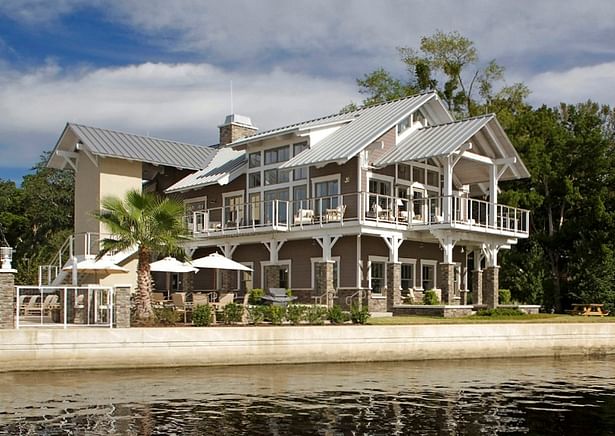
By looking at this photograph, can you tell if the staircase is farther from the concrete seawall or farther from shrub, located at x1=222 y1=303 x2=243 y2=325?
the concrete seawall

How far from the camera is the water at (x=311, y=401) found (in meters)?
15.2

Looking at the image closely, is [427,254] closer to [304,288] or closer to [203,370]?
[304,288]

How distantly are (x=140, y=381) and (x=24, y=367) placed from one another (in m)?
3.49

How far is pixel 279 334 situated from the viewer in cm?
2462

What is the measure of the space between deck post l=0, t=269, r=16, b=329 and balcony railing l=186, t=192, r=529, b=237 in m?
14.5

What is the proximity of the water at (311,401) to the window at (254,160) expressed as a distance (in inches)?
697

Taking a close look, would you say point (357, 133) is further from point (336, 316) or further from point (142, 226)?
point (142, 226)

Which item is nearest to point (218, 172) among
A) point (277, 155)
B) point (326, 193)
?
point (277, 155)

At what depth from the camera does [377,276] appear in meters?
36.3

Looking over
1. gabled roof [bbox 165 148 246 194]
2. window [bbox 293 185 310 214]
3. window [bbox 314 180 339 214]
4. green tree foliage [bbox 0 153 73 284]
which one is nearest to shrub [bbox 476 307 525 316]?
window [bbox 314 180 339 214]

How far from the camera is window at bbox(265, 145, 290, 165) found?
39.2 m

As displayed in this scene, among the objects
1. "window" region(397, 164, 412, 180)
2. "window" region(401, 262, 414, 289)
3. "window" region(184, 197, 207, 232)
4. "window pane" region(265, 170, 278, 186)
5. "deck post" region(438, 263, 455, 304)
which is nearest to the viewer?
"deck post" region(438, 263, 455, 304)

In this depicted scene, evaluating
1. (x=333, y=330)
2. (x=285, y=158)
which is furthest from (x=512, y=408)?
(x=285, y=158)

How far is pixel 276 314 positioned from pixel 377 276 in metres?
10.1
